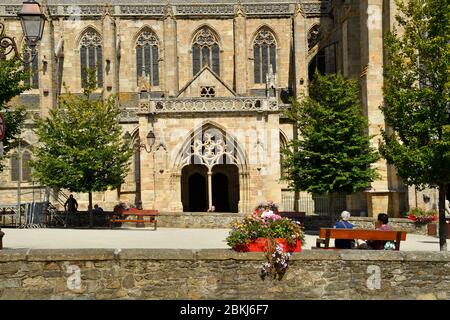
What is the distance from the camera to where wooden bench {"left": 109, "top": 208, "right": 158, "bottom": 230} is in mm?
26609

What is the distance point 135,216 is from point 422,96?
14763 mm

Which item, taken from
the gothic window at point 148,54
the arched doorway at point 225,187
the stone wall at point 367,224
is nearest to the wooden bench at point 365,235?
the stone wall at point 367,224

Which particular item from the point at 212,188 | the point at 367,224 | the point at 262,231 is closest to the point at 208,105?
the point at 212,188

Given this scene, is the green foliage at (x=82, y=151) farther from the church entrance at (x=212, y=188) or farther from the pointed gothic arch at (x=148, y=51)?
the pointed gothic arch at (x=148, y=51)

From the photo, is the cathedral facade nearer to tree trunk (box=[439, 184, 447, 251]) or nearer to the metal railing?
the metal railing

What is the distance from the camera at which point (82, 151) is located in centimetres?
2773

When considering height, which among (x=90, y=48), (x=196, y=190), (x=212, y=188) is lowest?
(x=196, y=190)

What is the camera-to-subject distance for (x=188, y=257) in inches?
410

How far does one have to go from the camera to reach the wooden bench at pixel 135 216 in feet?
87.3

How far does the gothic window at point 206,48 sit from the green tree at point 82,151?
1447cm

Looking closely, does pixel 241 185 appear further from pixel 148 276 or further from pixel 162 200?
pixel 148 276

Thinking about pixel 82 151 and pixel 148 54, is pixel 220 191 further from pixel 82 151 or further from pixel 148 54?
pixel 82 151

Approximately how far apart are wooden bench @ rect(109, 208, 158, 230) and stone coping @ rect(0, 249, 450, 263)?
15.9 meters
